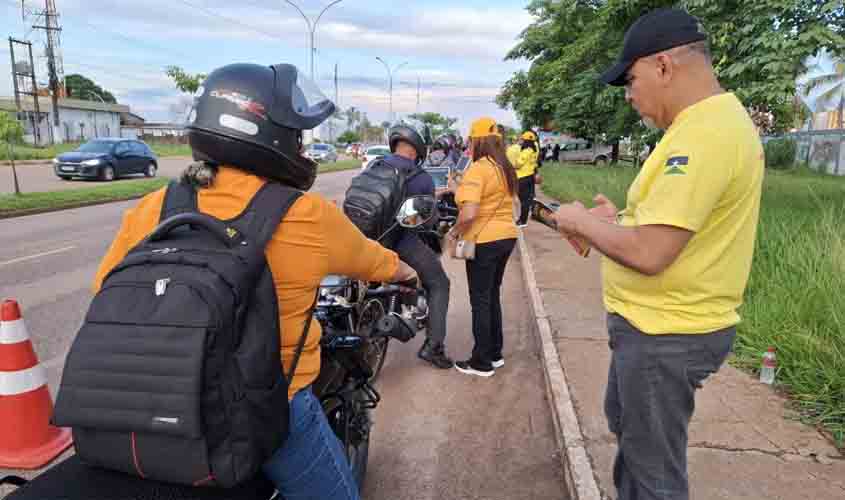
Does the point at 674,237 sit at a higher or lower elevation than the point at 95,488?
higher

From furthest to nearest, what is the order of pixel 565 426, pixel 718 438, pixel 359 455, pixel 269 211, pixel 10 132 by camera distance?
1. pixel 10 132
2. pixel 565 426
3. pixel 718 438
4. pixel 359 455
5. pixel 269 211

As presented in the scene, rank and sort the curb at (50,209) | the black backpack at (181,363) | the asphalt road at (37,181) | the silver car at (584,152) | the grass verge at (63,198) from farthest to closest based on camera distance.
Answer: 1. the silver car at (584,152)
2. the asphalt road at (37,181)
3. the grass verge at (63,198)
4. the curb at (50,209)
5. the black backpack at (181,363)

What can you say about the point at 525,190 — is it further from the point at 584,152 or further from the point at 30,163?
the point at 584,152

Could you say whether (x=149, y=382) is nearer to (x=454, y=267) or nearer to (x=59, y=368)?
(x=59, y=368)

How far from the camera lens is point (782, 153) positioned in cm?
3434

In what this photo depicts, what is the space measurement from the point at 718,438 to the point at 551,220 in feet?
6.69

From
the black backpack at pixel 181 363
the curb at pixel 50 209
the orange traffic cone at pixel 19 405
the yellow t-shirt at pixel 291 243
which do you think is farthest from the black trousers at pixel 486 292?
the curb at pixel 50 209

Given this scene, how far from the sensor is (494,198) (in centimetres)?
435

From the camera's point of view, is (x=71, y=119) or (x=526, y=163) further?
(x=71, y=119)

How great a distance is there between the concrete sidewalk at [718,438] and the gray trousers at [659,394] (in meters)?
0.99

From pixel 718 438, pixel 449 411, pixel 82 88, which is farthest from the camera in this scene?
pixel 82 88

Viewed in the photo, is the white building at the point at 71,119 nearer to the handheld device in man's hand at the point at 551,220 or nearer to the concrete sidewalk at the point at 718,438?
the concrete sidewalk at the point at 718,438

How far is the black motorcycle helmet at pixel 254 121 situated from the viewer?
167cm

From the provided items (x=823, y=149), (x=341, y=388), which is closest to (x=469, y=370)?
(x=341, y=388)
